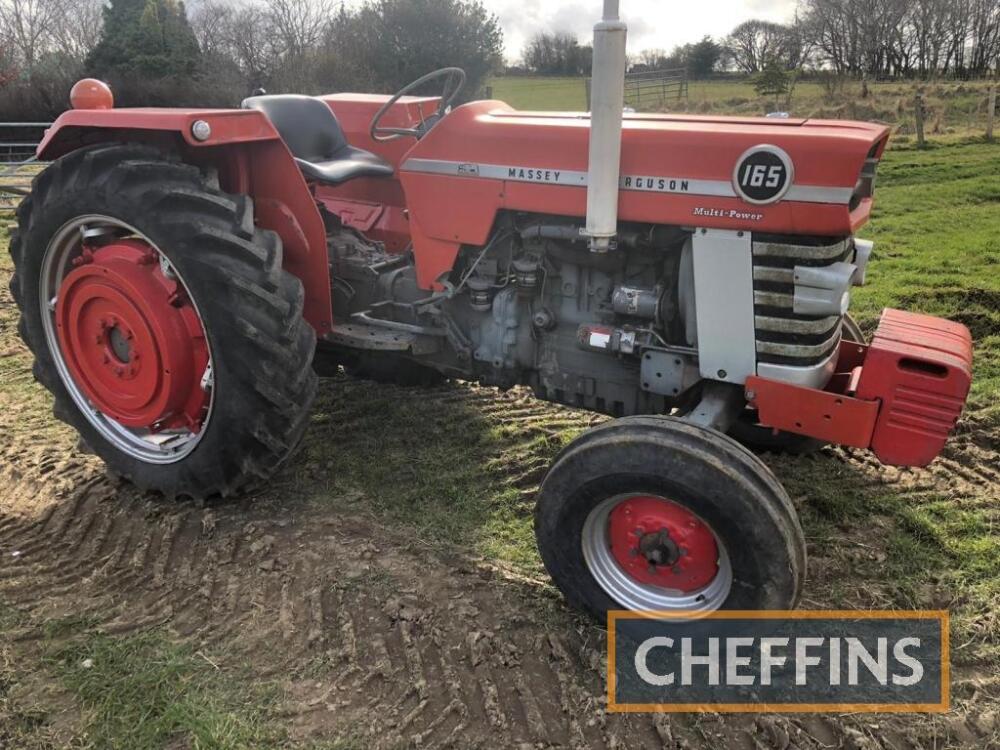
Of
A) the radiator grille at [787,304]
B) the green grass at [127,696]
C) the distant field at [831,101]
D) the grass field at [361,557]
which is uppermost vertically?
the distant field at [831,101]

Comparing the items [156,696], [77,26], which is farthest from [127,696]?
[77,26]

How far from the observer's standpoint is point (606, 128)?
2346 millimetres

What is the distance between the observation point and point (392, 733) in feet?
6.96

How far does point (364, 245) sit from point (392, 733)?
2.26 meters

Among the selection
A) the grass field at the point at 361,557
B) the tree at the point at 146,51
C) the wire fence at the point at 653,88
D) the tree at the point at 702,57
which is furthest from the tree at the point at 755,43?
the grass field at the point at 361,557

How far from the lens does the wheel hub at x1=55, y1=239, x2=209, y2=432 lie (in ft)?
9.77

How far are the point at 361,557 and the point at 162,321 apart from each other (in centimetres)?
116

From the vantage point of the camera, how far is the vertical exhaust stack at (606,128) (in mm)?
2258

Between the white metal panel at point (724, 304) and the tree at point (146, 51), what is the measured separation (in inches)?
806

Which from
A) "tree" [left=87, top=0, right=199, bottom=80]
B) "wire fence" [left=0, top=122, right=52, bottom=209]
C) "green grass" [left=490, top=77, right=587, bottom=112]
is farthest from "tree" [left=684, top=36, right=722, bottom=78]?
"wire fence" [left=0, top=122, right=52, bottom=209]

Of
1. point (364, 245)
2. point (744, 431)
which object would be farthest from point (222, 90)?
point (744, 431)

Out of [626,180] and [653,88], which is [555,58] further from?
[626,180]

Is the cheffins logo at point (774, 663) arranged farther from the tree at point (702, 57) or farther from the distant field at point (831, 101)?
the tree at point (702, 57)

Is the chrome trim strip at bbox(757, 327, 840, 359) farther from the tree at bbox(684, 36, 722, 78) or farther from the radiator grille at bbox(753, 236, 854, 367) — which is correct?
the tree at bbox(684, 36, 722, 78)
